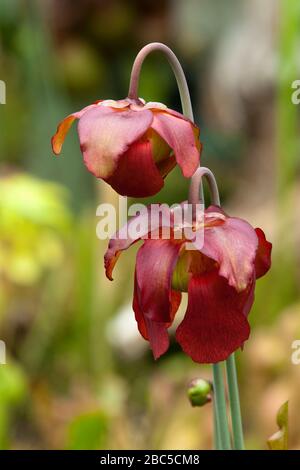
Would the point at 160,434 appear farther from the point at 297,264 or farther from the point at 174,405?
the point at 297,264

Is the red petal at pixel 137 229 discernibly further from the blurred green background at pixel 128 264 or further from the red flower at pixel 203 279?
the blurred green background at pixel 128 264

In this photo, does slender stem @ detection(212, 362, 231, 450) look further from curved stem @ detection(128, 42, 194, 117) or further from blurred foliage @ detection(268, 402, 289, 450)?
curved stem @ detection(128, 42, 194, 117)

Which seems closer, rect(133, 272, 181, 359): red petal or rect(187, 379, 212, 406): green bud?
A: rect(133, 272, 181, 359): red petal

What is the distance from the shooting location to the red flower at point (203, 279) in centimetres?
63

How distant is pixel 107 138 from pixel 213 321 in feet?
0.44

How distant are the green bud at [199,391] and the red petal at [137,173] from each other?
0.65 ft

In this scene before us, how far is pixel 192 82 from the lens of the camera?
145 inches

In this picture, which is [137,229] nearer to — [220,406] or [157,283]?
[157,283]

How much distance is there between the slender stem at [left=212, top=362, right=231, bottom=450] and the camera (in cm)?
70

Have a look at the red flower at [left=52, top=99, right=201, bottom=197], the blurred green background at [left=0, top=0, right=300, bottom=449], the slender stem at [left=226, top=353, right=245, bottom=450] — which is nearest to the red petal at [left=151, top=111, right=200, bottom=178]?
the red flower at [left=52, top=99, right=201, bottom=197]

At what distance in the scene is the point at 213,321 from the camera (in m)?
0.63

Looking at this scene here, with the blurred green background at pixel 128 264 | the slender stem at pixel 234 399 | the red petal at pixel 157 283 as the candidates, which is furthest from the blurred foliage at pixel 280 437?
the blurred green background at pixel 128 264

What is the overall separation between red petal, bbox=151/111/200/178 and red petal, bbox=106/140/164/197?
15 millimetres

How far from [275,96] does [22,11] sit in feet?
3.54
